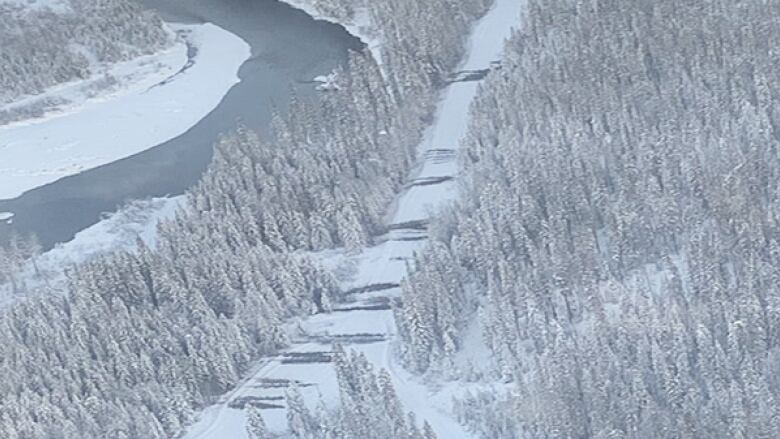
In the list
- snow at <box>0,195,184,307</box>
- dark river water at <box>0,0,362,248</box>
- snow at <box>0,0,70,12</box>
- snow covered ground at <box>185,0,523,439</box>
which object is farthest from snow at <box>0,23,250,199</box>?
snow covered ground at <box>185,0,523,439</box>

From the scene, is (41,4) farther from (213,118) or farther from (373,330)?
(373,330)

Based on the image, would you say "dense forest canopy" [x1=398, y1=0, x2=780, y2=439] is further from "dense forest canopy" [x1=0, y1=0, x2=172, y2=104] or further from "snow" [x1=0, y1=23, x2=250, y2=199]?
"dense forest canopy" [x1=0, y1=0, x2=172, y2=104]

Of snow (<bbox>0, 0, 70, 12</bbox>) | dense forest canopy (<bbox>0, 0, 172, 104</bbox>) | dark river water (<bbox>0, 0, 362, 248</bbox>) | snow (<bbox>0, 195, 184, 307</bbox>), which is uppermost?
snow (<bbox>0, 0, 70, 12</bbox>)

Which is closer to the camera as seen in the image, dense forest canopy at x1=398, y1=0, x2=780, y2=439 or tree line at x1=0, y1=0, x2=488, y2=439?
dense forest canopy at x1=398, y1=0, x2=780, y2=439

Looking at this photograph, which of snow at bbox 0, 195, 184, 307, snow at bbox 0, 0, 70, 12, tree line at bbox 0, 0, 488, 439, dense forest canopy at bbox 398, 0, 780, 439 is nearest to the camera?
dense forest canopy at bbox 398, 0, 780, 439

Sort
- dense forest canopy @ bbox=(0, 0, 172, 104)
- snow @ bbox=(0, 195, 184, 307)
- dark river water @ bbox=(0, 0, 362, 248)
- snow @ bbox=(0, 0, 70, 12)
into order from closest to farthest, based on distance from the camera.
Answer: snow @ bbox=(0, 195, 184, 307), dark river water @ bbox=(0, 0, 362, 248), dense forest canopy @ bbox=(0, 0, 172, 104), snow @ bbox=(0, 0, 70, 12)

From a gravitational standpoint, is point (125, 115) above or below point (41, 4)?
below

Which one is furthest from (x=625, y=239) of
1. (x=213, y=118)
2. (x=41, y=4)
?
(x=41, y=4)
